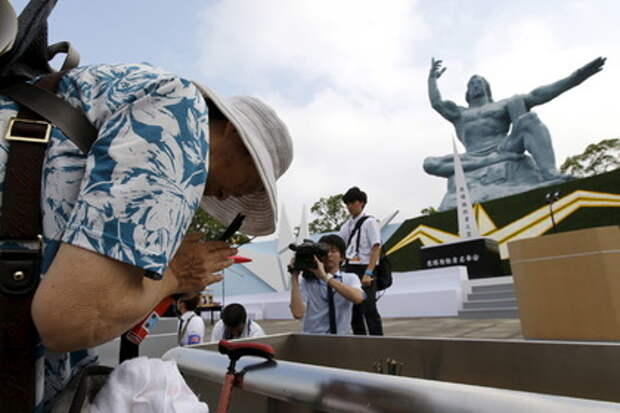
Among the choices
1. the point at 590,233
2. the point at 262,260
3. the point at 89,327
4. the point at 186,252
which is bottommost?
the point at 89,327

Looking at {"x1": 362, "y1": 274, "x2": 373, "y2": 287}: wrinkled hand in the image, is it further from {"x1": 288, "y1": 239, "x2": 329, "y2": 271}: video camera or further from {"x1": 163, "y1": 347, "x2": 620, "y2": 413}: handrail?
{"x1": 163, "y1": 347, "x2": 620, "y2": 413}: handrail

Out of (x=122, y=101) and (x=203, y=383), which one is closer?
(x=122, y=101)

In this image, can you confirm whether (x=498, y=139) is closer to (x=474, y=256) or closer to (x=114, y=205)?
(x=474, y=256)

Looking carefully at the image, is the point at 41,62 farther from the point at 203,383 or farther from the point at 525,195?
the point at 525,195

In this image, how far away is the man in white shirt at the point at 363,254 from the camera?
11.1 feet

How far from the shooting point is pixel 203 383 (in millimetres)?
893

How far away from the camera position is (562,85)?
17312mm

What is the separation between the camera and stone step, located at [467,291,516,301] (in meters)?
8.41

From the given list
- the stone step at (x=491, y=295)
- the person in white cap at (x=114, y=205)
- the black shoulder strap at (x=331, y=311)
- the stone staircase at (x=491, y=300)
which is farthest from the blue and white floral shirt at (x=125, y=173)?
the stone step at (x=491, y=295)

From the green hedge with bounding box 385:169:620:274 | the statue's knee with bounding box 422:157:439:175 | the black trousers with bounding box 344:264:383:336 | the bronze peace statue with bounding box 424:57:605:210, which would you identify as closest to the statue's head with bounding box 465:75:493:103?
the bronze peace statue with bounding box 424:57:605:210

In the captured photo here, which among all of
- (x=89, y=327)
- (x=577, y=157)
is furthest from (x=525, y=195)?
(x=577, y=157)

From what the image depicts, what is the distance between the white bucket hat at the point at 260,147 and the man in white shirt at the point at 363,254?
97.9 inches

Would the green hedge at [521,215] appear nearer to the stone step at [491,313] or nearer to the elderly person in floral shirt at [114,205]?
the stone step at [491,313]

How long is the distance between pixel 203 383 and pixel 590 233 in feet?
11.2
